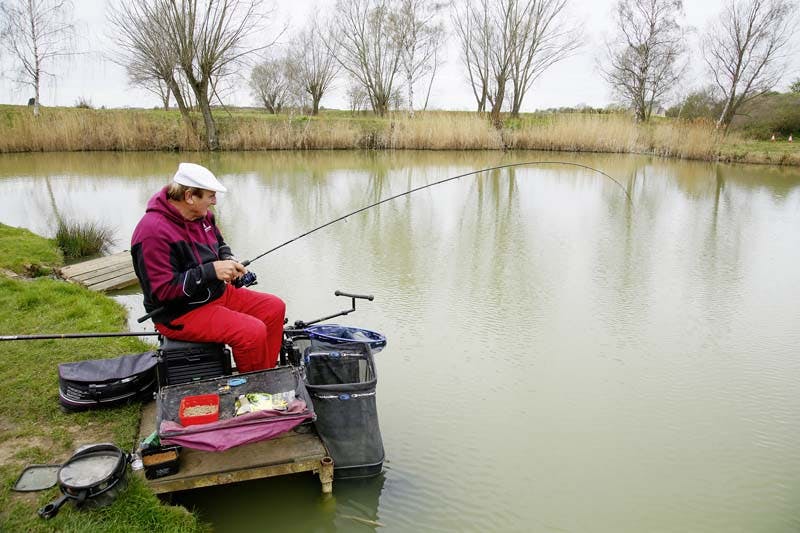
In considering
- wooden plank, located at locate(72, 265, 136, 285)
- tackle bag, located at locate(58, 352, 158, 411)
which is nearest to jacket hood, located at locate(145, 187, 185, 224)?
tackle bag, located at locate(58, 352, 158, 411)

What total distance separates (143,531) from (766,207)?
10199mm

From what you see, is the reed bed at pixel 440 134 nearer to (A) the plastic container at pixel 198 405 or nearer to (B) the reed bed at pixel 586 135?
(B) the reed bed at pixel 586 135

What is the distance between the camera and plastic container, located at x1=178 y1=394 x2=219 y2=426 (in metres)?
2.14

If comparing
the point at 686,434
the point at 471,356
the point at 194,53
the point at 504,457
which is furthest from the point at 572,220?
the point at 194,53

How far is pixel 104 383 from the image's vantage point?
2.57 meters

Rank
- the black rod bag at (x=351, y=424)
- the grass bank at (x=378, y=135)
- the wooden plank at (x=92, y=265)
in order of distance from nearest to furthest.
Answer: the black rod bag at (x=351, y=424), the wooden plank at (x=92, y=265), the grass bank at (x=378, y=135)

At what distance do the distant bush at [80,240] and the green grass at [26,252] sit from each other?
106 mm

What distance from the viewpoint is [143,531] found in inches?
76.4

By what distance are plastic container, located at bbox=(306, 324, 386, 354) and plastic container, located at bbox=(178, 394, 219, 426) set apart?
26.2 inches

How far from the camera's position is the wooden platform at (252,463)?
6.98 ft

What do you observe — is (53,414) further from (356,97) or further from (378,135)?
(356,97)

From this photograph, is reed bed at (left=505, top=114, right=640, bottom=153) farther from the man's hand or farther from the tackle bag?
the tackle bag

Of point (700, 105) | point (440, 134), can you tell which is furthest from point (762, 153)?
point (440, 134)

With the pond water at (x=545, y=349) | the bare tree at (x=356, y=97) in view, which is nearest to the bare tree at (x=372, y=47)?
the bare tree at (x=356, y=97)
